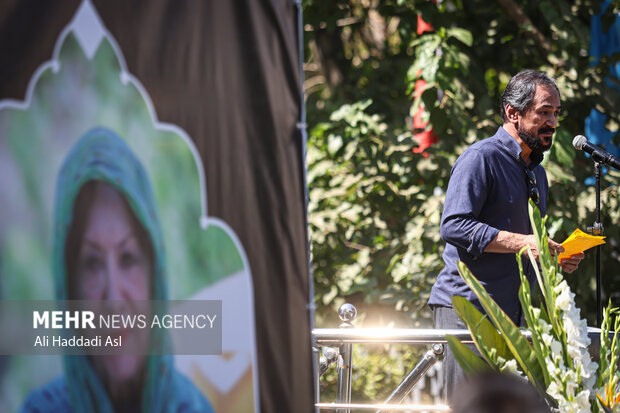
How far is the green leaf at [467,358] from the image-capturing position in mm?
2121

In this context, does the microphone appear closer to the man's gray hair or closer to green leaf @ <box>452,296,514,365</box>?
the man's gray hair

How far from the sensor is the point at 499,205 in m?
3.03

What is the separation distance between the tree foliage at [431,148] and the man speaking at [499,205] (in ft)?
6.48

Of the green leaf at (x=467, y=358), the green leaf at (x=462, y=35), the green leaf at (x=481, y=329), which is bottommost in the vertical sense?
the green leaf at (x=467, y=358)

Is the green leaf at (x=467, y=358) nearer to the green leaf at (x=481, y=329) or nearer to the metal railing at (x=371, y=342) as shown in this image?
the green leaf at (x=481, y=329)

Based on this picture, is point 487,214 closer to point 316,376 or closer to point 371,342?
point 371,342

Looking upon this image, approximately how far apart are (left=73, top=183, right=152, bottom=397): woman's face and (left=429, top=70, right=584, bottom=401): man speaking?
126 centimetres

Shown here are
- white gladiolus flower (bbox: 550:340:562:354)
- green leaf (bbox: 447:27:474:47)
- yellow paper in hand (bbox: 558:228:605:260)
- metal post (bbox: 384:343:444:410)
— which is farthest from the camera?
green leaf (bbox: 447:27:474:47)

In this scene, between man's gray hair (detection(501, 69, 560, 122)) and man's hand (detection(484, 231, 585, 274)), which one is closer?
man's hand (detection(484, 231, 585, 274))

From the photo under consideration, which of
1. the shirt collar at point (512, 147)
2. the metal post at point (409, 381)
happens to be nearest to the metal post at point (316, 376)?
the metal post at point (409, 381)

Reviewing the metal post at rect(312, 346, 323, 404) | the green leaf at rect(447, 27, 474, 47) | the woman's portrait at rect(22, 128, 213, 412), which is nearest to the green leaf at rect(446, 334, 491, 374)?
the metal post at rect(312, 346, 323, 404)

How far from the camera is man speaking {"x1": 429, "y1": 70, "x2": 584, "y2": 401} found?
2.89m

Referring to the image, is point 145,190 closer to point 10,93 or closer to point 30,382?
point 10,93

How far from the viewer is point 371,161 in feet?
19.1
